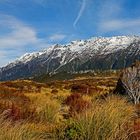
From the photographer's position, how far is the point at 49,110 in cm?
1620

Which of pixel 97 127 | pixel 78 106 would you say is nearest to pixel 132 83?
pixel 78 106

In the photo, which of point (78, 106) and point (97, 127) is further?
point (78, 106)

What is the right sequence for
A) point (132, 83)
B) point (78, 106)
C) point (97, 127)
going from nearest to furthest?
point (97, 127), point (78, 106), point (132, 83)

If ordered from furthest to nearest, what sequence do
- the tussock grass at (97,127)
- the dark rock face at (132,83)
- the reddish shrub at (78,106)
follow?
the dark rock face at (132,83), the reddish shrub at (78,106), the tussock grass at (97,127)

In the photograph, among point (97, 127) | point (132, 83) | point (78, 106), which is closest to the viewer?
point (97, 127)

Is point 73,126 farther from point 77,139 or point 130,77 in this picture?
point 130,77

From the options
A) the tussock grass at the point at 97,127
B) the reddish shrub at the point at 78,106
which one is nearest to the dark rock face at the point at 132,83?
the reddish shrub at the point at 78,106

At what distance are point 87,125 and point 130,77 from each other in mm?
20543

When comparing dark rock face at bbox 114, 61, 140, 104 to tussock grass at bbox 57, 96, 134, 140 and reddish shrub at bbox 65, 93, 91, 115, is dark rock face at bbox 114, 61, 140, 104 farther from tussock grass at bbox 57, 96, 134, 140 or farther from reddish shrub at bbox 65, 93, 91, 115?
tussock grass at bbox 57, 96, 134, 140

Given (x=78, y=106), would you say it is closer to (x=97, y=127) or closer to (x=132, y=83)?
(x=97, y=127)

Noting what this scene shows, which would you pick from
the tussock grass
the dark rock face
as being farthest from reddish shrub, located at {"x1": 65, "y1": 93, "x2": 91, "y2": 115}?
the dark rock face

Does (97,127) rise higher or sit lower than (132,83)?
lower

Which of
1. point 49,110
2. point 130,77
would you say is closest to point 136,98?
point 130,77

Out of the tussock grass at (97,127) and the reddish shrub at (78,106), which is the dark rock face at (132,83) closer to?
the reddish shrub at (78,106)
